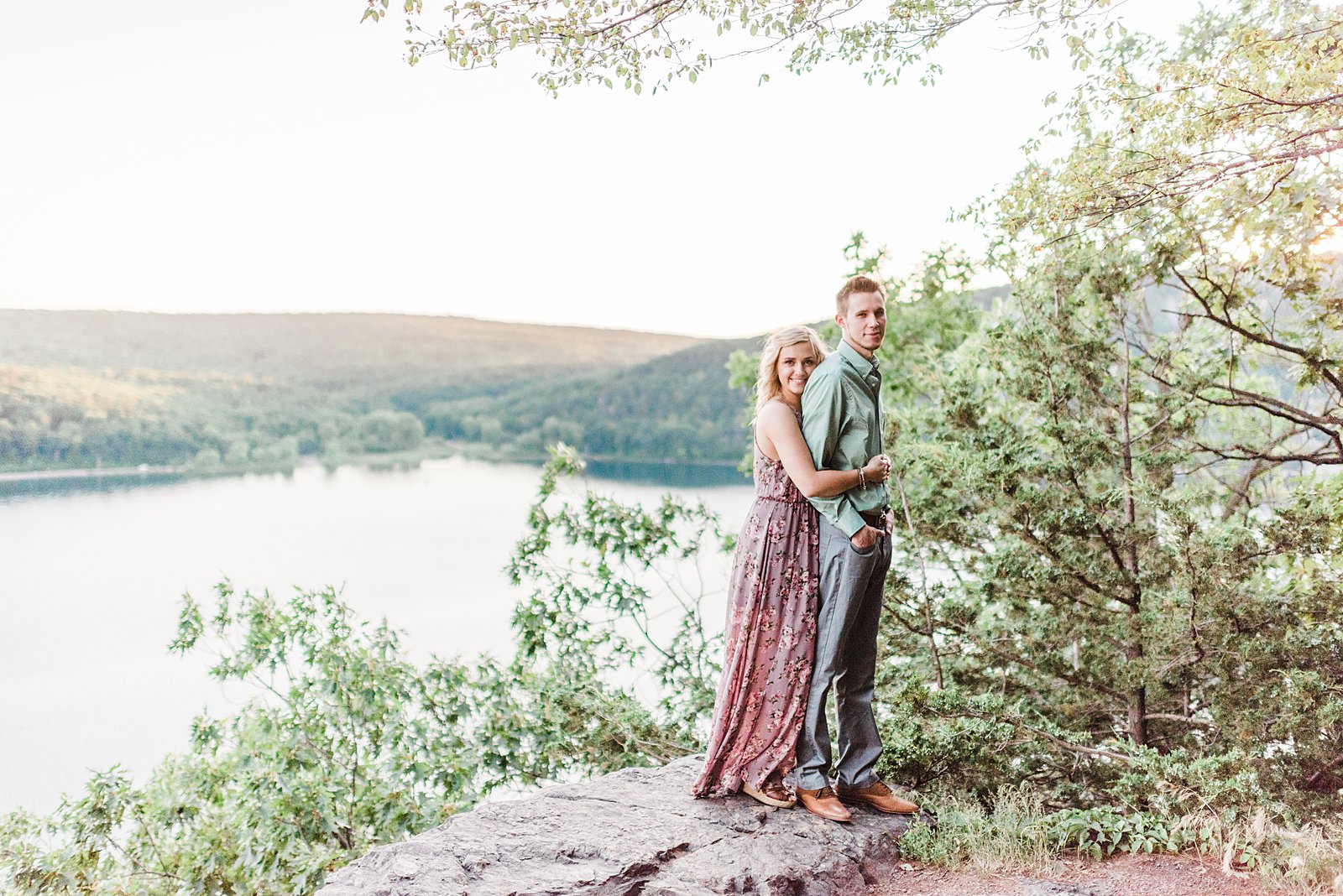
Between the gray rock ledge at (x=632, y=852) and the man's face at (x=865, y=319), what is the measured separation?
65.3 inches

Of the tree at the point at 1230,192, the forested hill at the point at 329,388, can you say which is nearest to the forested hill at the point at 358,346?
the forested hill at the point at 329,388

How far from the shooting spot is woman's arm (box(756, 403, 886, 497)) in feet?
10.5

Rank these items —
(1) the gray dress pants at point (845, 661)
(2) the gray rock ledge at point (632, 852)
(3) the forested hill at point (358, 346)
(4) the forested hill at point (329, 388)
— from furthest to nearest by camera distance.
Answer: (3) the forested hill at point (358, 346) < (4) the forested hill at point (329, 388) < (1) the gray dress pants at point (845, 661) < (2) the gray rock ledge at point (632, 852)

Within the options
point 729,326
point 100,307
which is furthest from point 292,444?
point 729,326

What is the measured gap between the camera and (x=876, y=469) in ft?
10.6

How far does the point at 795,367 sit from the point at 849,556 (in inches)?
26.7

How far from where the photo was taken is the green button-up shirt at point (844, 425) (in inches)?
→ 127

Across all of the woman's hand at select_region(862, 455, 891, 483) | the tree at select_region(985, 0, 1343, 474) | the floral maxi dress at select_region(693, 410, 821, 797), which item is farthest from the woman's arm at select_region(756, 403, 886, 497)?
the tree at select_region(985, 0, 1343, 474)

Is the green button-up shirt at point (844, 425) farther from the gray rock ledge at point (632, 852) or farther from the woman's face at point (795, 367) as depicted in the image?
the gray rock ledge at point (632, 852)

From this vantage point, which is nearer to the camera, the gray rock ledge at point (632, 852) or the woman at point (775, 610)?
the gray rock ledge at point (632, 852)

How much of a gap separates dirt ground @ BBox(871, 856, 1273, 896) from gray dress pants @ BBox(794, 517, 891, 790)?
0.41m

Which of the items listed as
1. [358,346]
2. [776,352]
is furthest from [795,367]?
[358,346]

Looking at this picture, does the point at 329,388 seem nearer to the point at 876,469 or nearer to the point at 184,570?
the point at 184,570

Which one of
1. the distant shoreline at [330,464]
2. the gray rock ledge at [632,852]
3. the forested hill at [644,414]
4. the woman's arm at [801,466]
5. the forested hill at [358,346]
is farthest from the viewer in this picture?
the forested hill at [358,346]
